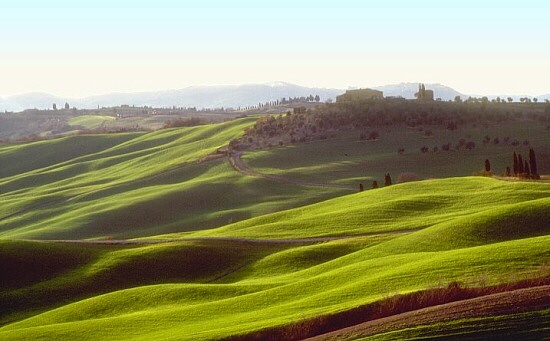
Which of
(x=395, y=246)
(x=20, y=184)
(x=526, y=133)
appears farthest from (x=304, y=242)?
(x=20, y=184)

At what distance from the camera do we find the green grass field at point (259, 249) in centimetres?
2800

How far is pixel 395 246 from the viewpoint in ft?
130

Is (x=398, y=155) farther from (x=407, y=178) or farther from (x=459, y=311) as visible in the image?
(x=459, y=311)

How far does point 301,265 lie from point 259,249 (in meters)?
6.29

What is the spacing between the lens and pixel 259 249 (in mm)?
47312

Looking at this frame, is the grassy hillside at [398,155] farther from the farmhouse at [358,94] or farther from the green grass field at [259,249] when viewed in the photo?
the farmhouse at [358,94]

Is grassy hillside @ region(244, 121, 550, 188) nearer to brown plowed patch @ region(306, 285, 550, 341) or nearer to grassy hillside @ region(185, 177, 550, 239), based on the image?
grassy hillside @ region(185, 177, 550, 239)

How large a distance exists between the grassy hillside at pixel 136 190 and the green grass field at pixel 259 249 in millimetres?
395

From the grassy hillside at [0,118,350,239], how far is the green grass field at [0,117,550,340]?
0.40 m

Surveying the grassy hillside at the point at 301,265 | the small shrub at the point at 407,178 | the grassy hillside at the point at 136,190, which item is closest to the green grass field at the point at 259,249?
the grassy hillside at the point at 301,265

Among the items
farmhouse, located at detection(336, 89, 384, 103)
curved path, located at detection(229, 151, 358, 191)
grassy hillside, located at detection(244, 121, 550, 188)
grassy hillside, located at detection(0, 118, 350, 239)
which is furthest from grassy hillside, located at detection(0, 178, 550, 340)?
farmhouse, located at detection(336, 89, 384, 103)

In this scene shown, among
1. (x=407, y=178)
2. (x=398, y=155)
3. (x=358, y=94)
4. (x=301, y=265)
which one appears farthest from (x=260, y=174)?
(x=358, y=94)

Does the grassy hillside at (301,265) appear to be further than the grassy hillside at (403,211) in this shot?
No

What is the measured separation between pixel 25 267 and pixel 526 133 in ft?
253
